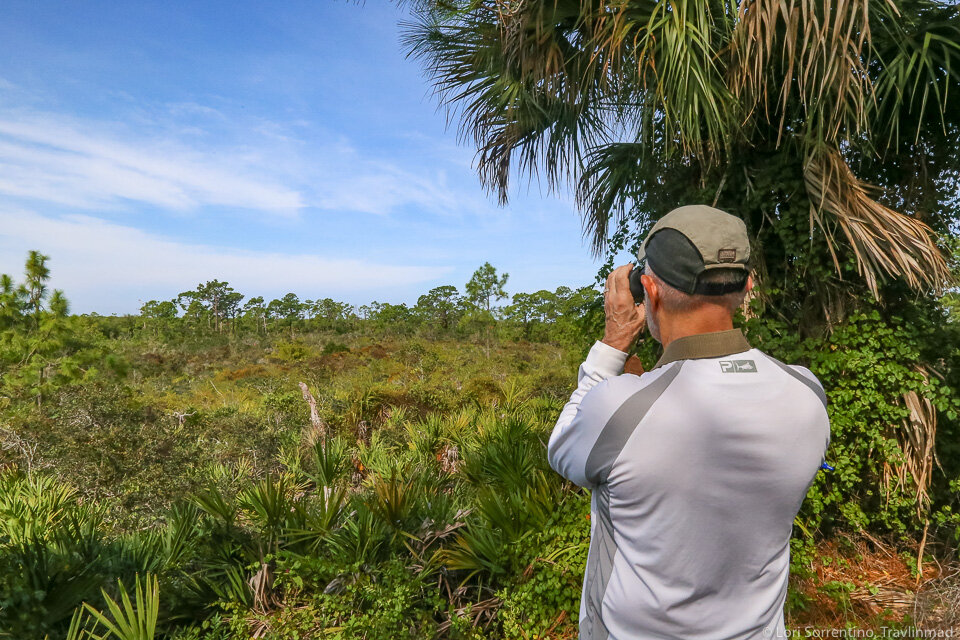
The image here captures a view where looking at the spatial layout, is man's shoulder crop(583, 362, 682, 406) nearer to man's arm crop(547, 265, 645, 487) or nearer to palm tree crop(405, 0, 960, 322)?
man's arm crop(547, 265, 645, 487)

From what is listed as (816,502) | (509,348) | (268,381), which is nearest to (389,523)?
(816,502)

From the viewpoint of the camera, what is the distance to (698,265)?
43.6 inches

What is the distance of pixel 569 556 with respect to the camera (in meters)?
3.45

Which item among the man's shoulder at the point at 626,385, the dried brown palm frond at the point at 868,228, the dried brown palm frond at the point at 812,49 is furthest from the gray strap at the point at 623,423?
the dried brown palm frond at the point at 868,228

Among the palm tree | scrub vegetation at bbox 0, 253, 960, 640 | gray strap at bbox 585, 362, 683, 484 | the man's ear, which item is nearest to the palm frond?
the palm tree

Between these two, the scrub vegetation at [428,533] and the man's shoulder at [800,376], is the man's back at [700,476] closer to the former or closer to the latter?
the man's shoulder at [800,376]

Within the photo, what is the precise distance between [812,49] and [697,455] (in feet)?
11.6

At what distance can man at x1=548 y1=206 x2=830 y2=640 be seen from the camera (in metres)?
1.04

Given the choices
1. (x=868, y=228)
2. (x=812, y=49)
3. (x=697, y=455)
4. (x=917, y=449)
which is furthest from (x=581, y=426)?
(x=917, y=449)

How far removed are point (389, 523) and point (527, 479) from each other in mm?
1225

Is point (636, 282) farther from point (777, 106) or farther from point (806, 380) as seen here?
point (777, 106)

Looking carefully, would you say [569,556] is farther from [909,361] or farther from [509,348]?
[509,348]

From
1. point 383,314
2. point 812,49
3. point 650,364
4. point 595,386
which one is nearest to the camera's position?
point 595,386

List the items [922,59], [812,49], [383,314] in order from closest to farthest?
[812,49] → [922,59] → [383,314]
